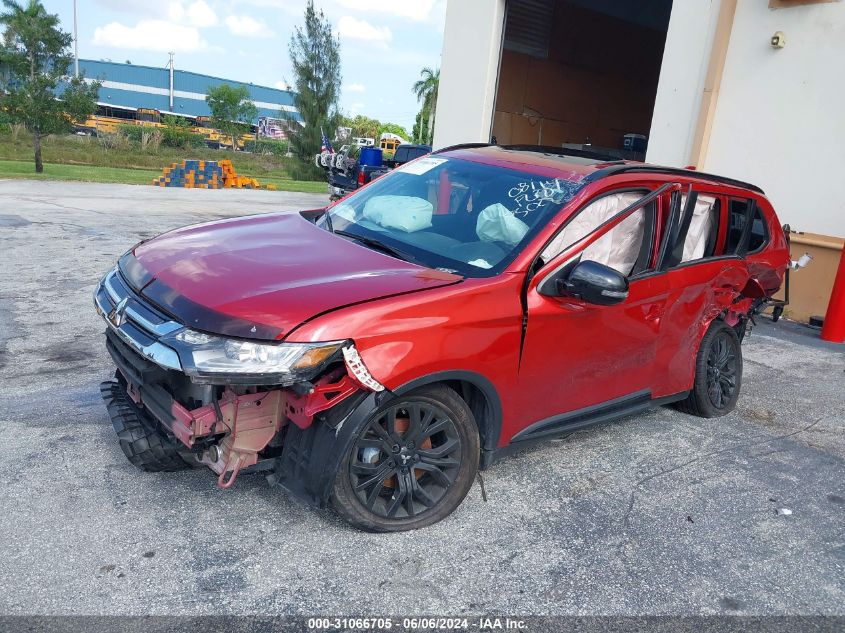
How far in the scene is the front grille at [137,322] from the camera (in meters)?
2.88

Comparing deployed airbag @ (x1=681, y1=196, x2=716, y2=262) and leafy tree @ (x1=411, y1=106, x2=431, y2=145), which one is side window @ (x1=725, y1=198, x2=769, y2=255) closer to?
deployed airbag @ (x1=681, y1=196, x2=716, y2=262)

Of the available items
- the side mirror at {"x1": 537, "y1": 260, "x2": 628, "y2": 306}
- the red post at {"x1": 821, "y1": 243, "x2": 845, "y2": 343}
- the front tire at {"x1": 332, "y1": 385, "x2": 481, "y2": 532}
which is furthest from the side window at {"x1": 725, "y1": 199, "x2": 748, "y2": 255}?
the red post at {"x1": 821, "y1": 243, "x2": 845, "y2": 343}

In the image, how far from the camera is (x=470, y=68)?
13016mm

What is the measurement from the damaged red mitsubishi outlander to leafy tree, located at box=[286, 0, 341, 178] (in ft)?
108

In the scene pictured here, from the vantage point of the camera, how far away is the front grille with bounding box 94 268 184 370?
288 cm

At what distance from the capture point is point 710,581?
10.4 feet

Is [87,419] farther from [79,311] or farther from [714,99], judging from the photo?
[714,99]

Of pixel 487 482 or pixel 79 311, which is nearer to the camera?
pixel 487 482

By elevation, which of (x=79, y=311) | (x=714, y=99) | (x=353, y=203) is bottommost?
(x=79, y=311)

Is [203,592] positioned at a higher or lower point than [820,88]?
lower

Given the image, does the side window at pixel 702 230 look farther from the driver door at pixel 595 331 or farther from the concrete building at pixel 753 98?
the concrete building at pixel 753 98

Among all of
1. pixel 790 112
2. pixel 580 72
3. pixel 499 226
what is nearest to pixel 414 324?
pixel 499 226

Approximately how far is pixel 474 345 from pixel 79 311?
4.88 metres

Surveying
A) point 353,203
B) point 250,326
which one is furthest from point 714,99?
point 250,326
